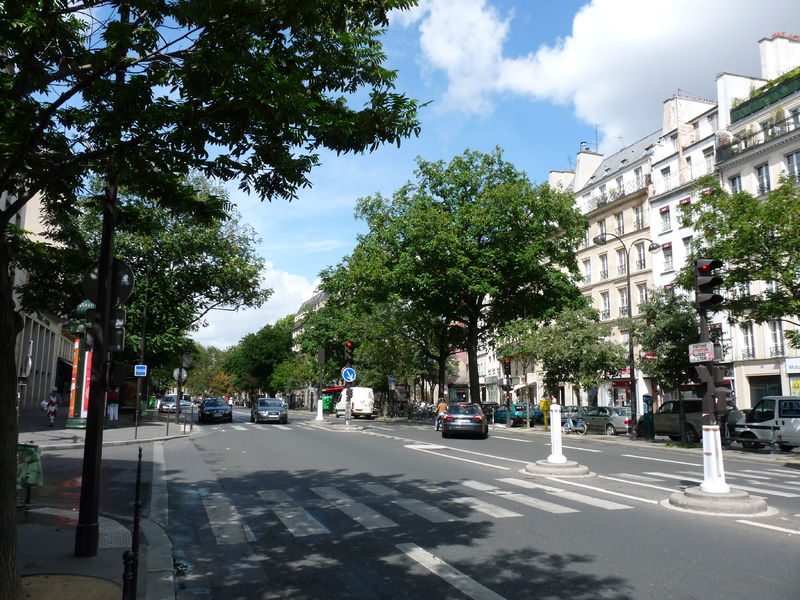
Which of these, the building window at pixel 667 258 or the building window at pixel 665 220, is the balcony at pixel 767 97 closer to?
the building window at pixel 665 220

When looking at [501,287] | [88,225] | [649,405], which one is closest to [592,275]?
[649,405]

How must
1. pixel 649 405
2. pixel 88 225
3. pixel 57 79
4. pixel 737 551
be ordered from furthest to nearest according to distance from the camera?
pixel 649 405, pixel 88 225, pixel 737 551, pixel 57 79

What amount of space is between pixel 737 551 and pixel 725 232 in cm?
1602

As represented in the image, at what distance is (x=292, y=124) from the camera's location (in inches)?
220

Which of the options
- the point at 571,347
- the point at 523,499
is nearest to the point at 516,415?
the point at 571,347

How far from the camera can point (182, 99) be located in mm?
5570

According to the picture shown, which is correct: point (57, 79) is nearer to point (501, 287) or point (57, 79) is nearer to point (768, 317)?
point (768, 317)

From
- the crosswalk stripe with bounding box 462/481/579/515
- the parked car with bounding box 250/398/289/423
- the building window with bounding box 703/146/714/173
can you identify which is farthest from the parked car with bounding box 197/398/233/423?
the building window with bounding box 703/146/714/173

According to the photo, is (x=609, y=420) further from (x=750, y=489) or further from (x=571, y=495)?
(x=571, y=495)

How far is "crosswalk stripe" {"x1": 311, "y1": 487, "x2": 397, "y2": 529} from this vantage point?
26.8ft

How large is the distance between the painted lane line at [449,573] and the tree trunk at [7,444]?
11.0 feet

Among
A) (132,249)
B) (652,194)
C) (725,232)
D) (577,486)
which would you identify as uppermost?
(652,194)

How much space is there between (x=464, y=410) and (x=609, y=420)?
9972mm

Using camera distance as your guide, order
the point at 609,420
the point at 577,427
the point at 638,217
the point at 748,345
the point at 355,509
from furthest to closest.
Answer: the point at 638,217 < the point at 748,345 < the point at 577,427 < the point at 609,420 < the point at 355,509
